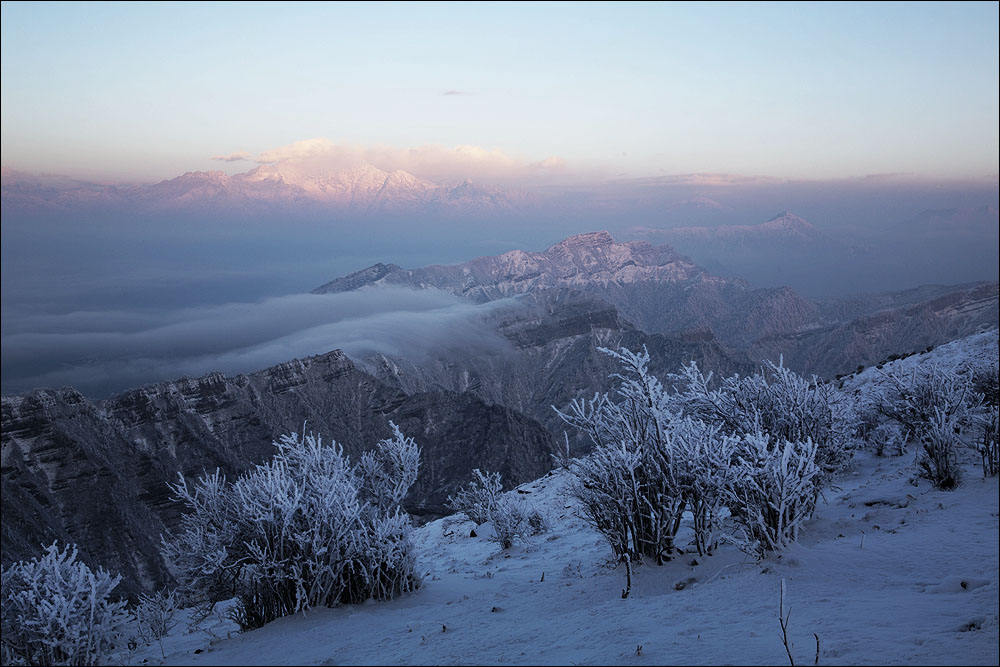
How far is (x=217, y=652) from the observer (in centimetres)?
751

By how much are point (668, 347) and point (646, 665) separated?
19835 cm

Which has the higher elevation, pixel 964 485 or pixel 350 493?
pixel 350 493

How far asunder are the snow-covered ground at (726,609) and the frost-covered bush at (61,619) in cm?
76

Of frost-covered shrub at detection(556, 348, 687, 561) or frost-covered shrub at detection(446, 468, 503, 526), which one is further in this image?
frost-covered shrub at detection(446, 468, 503, 526)

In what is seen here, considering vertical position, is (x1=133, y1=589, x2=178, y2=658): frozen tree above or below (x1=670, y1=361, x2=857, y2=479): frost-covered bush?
below

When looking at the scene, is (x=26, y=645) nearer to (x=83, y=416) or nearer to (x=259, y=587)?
(x=259, y=587)

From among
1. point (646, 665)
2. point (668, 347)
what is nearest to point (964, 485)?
point (646, 665)

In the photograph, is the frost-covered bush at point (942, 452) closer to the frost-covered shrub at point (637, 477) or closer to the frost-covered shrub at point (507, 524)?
the frost-covered shrub at point (637, 477)

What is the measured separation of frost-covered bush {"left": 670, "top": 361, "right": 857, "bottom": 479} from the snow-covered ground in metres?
1.12

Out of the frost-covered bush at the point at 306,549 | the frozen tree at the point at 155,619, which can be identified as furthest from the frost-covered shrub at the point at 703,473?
the frozen tree at the point at 155,619

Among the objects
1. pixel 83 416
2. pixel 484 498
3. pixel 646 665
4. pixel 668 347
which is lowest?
pixel 668 347

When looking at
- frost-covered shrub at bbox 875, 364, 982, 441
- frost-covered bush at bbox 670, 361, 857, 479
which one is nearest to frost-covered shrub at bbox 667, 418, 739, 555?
frost-covered bush at bbox 670, 361, 857, 479

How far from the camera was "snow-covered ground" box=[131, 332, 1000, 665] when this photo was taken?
16.1 ft

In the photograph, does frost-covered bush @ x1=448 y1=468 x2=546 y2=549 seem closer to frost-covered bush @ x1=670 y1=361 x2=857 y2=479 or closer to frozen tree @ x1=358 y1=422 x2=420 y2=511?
frozen tree @ x1=358 y1=422 x2=420 y2=511
